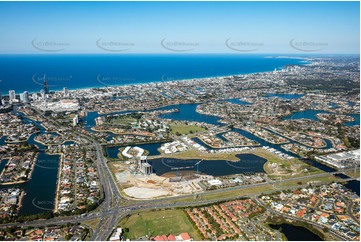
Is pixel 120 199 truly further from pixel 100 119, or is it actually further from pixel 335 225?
pixel 100 119

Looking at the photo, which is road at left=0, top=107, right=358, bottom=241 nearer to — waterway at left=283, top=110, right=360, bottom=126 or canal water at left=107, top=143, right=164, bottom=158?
canal water at left=107, top=143, right=164, bottom=158

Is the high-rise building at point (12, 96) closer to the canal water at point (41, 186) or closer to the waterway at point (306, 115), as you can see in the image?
the canal water at point (41, 186)

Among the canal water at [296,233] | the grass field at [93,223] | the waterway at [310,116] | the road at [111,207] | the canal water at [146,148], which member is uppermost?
the waterway at [310,116]

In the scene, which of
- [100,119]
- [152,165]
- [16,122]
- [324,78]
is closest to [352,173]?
[152,165]

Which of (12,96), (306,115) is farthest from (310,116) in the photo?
(12,96)

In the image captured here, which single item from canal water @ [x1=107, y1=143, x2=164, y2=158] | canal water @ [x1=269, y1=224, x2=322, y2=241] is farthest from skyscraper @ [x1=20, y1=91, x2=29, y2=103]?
→ canal water @ [x1=269, y1=224, x2=322, y2=241]

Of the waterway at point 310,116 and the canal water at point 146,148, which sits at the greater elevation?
the waterway at point 310,116

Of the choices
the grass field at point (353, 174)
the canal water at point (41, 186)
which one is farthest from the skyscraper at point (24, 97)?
the grass field at point (353, 174)

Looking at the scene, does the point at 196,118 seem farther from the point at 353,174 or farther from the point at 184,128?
the point at 353,174
